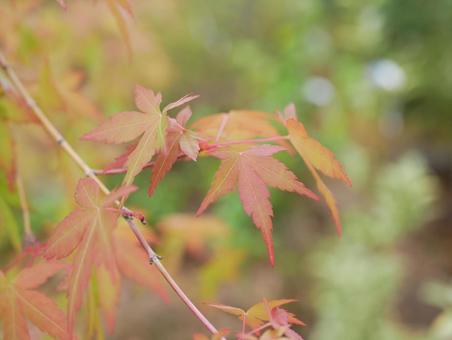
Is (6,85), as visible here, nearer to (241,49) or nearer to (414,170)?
(414,170)

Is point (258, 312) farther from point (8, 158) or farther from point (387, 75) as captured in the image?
point (387, 75)

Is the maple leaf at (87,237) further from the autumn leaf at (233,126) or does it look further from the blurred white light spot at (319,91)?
the blurred white light spot at (319,91)

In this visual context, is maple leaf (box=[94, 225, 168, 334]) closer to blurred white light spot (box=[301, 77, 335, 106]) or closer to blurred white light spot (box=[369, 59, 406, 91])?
blurred white light spot (box=[301, 77, 335, 106])

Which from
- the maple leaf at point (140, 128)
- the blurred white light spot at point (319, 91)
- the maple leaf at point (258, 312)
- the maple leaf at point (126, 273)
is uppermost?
the maple leaf at point (140, 128)

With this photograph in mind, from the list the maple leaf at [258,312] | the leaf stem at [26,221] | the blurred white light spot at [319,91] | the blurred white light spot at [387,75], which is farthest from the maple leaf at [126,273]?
the blurred white light spot at [387,75]

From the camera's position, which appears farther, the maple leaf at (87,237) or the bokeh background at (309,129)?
the bokeh background at (309,129)

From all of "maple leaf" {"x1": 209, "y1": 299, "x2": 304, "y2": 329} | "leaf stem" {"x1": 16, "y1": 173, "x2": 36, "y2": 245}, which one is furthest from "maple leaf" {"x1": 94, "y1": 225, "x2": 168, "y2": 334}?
"maple leaf" {"x1": 209, "y1": 299, "x2": 304, "y2": 329}
